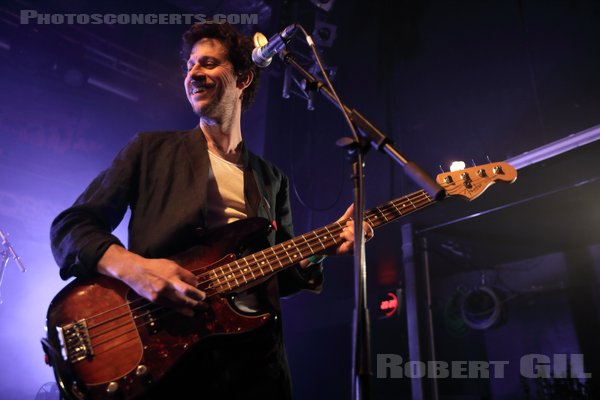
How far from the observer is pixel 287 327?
6312 millimetres

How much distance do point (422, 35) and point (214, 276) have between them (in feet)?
17.1

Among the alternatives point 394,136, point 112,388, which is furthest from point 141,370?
point 394,136

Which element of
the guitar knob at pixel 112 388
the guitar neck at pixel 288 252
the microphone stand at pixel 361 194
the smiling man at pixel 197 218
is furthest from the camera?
the guitar neck at pixel 288 252

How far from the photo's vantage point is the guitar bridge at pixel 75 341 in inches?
65.5

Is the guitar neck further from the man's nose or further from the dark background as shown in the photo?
the dark background

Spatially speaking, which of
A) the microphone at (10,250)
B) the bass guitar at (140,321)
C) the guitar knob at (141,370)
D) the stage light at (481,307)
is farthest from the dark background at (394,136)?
the guitar knob at (141,370)

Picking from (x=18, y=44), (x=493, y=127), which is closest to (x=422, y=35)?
(x=493, y=127)

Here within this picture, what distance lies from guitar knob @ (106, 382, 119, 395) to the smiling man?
11 centimetres

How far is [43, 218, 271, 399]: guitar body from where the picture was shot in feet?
5.38

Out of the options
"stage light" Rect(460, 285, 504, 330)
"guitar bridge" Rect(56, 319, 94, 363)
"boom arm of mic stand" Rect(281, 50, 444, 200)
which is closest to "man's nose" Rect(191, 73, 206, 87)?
"boom arm of mic stand" Rect(281, 50, 444, 200)

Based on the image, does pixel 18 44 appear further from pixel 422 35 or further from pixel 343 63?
pixel 422 35

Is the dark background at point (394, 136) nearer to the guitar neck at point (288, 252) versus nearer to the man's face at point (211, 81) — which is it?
the guitar neck at point (288, 252)

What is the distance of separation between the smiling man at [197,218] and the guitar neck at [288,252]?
6cm

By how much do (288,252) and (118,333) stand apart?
0.78m
